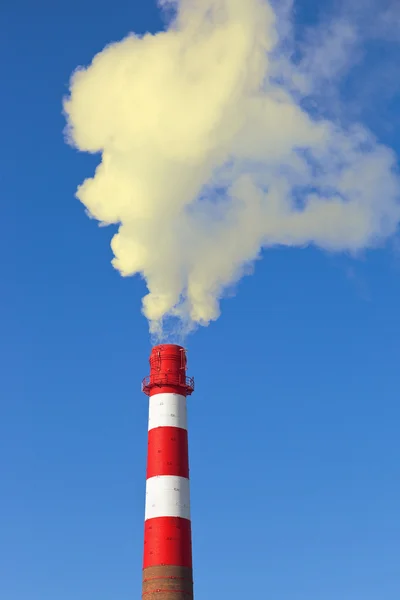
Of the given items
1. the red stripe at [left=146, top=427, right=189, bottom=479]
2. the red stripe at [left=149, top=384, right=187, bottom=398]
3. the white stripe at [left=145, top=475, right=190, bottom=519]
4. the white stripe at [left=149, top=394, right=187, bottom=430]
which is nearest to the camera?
the white stripe at [left=145, top=475, right=190, bottom=519]

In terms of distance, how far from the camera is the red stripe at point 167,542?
39.5m

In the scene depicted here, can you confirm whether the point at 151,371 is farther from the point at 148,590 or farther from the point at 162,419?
the point at 148,590

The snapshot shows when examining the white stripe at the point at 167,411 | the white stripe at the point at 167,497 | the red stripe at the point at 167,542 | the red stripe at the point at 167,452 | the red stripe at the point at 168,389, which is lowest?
the red stripe at the point at 167,542

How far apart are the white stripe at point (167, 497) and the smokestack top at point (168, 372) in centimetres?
484

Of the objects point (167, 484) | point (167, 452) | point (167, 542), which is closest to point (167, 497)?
point (167, 484)

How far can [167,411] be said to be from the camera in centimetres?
4288

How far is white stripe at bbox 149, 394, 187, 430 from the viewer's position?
42656 mm

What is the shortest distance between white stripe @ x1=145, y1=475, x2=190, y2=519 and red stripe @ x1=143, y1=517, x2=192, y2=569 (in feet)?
1.05

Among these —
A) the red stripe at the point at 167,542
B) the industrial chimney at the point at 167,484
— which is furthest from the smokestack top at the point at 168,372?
the red stripe at the point at 167,542

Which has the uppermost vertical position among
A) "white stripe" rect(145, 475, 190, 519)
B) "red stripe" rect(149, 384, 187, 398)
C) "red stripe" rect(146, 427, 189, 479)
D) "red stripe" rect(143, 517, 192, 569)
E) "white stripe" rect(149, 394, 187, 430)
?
"red stripe" rect(149, 384, 187, 398)

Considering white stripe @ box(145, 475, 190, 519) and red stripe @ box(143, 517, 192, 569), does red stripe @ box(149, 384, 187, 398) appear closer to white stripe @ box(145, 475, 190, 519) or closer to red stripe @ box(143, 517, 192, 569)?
white stripe @ box(145, 475, 190, 519)

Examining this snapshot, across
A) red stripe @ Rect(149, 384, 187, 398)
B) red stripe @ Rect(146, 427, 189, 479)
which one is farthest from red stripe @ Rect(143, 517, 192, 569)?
red stripe @ Rect(149, 384, 187, 398)

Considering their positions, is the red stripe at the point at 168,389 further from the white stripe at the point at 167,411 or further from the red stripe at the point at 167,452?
the red stripe at the point at 167,452

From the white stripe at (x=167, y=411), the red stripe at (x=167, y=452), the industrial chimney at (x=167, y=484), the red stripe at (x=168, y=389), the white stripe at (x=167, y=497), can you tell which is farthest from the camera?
the red stripe at (x=168, y=389)
